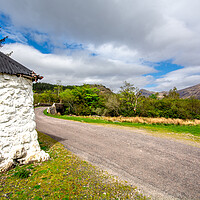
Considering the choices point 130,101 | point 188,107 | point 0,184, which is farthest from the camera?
point 130,101

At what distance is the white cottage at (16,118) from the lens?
14.0ft

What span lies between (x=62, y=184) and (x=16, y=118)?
3120 millimetres

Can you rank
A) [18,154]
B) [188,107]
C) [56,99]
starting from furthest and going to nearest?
[56,99], [188,107], [18,154]

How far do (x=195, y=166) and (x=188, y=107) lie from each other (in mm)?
18895

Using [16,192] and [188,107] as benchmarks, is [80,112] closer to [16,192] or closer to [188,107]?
[188,107]

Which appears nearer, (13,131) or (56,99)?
(13,131)

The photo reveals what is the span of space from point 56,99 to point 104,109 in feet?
92.1

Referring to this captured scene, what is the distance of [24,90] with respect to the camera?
16.4ft

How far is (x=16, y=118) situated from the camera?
462 centimetres

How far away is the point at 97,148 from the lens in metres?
6.29

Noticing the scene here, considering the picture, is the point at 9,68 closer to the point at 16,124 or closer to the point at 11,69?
the point at 11,69

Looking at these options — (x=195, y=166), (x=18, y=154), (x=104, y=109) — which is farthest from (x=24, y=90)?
(x=104, y=109)

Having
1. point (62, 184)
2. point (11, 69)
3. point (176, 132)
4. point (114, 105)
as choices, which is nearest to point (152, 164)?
point (62, 184)

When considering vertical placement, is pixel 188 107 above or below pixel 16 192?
above
